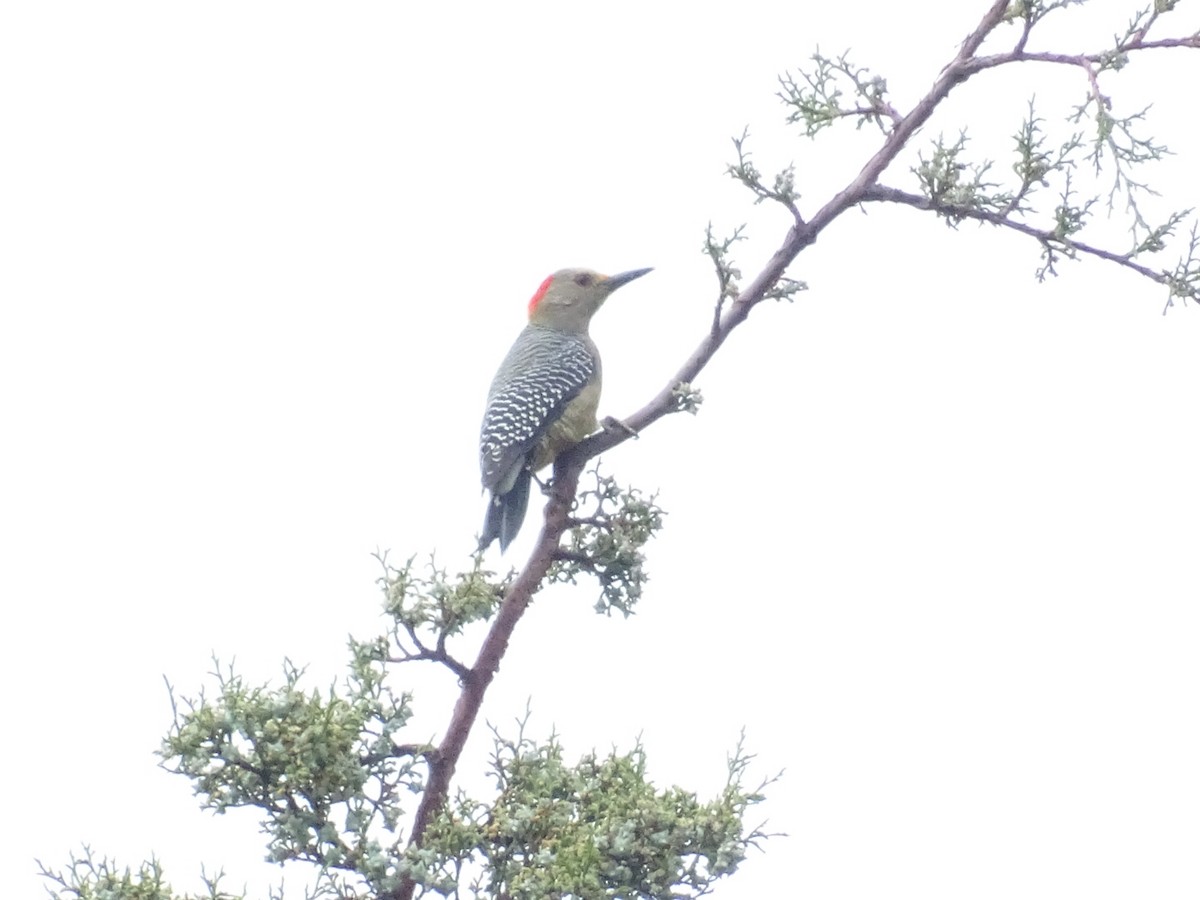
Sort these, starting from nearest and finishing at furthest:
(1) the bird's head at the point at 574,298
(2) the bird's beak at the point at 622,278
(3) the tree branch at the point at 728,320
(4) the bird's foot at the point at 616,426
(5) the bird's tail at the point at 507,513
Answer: (3) the tree branch at the point at 728,320
(4) the bird's foot at the point at 616,426
(5) the bird's tail at the point at 507,513
(2) the bird's beak at the point at 622,278
(1) the bird's head at the point at 574,298

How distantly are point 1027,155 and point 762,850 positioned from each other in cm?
182

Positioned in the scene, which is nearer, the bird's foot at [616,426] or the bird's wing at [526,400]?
the bird's foot at [616,426]

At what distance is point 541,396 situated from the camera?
549 cm

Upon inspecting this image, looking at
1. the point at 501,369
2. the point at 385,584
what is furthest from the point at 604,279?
the point at 385,584

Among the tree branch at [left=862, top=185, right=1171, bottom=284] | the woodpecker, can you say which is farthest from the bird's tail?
the tree branch at [left=862, top=185, right=1171, bottom=284]

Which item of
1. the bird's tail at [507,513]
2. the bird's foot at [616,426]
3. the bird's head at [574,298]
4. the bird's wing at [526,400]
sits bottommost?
the bird's foot at [616,426]

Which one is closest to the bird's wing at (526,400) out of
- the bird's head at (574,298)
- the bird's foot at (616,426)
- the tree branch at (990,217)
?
the bird's head at (574,298)

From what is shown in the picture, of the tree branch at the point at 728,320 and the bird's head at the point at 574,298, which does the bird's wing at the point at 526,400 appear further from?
the tree branch at the point at 728,320

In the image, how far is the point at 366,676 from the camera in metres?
3.54

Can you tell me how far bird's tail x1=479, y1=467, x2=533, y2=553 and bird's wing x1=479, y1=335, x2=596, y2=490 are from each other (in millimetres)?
77

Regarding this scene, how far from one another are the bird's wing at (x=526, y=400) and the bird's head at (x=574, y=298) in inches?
18.4

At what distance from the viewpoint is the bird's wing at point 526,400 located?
5.27 m

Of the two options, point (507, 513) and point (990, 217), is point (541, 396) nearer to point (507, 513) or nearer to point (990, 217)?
point (507, 513)

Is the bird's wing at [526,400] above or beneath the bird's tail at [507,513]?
above
